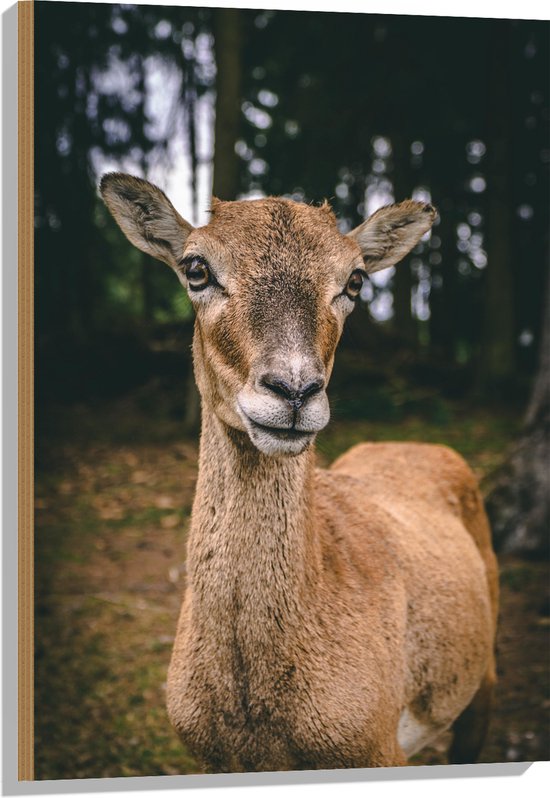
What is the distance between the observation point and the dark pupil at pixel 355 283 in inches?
84.8

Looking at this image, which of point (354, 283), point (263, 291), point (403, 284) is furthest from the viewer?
point (403, 284)

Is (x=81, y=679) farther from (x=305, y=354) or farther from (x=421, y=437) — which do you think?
(x=421, y=437)

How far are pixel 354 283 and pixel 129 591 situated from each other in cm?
252

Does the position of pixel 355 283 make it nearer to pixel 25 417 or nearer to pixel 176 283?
pixel 25 417

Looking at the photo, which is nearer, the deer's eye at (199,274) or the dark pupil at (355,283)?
the deer's eye at (199,274)

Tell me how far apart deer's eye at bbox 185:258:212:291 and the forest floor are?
2.06 ft

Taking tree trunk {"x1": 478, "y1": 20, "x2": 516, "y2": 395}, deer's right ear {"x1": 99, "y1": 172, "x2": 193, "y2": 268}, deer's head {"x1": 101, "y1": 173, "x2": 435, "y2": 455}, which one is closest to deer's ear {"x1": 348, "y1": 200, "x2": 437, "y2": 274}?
deer's head {"x1": 101, "y1": 173, "x2": 435, "y2": 455}

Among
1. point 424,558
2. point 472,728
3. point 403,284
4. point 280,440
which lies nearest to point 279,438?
point 280,440

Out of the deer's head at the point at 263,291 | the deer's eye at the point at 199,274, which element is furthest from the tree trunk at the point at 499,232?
the deer's eye at the point at 199,274

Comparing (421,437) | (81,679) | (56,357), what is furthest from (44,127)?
(421,437)

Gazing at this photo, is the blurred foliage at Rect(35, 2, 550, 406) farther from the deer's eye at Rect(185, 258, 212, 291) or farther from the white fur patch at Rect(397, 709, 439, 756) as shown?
the white fur patch at Rect(397, 709, 439, 756)

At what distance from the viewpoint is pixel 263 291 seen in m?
1.92

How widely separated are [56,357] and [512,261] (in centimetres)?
262

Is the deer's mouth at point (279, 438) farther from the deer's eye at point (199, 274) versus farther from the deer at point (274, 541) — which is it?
the deer's eye at point (199, 274)
